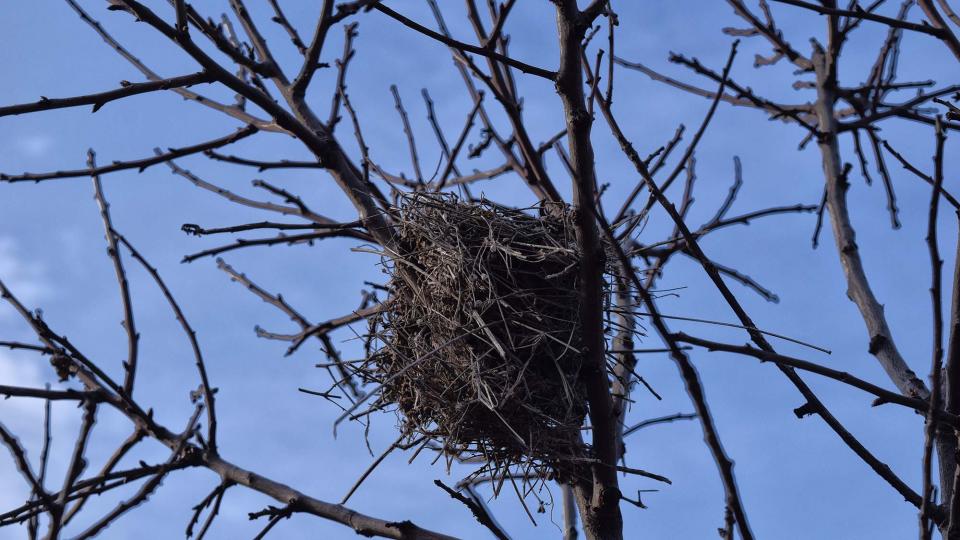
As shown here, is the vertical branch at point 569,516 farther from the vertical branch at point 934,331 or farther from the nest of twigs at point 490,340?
the vertical branch at point 934,331

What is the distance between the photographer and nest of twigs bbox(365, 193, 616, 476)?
278 cm

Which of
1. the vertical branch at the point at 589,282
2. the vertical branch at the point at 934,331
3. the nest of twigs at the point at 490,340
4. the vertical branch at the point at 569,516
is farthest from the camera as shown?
the vertical branch at the point at 569,516

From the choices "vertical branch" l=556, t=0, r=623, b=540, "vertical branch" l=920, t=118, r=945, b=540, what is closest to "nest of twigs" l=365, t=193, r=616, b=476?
"vertical branch" l=556, t=0, r=623, b=540

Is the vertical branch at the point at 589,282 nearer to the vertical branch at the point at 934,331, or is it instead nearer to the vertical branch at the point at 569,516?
the vertical branch at the point at 934,331

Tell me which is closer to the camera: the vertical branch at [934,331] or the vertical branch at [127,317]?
the vertical branch at [934,331]

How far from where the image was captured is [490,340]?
9.33 ft

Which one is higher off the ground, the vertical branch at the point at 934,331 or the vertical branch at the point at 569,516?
the vertical branch at the point at 569,516

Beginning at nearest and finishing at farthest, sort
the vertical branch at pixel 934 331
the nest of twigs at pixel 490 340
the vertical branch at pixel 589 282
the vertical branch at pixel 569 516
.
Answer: the vertical branch at pixel 934 331
the vertical branch at pixel 589 282
the nest of twigs at pixel 490 340
the vertical branch at pixel 569 516

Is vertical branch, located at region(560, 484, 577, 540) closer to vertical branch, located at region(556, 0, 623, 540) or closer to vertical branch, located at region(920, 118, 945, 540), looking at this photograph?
vertical branch, located at region(556, 0, 623, 540)

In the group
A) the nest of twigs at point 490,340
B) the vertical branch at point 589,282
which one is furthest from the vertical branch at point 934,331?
the nest of twigs at point 490,340

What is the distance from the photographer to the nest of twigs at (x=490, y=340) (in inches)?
110

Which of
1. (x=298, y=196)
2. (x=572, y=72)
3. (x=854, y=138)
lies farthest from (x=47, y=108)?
(x=854, y=138)

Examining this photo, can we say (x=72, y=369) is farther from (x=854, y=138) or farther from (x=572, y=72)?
(x=854, y=138)

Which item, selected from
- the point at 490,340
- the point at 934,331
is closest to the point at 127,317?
the point at 490,340
